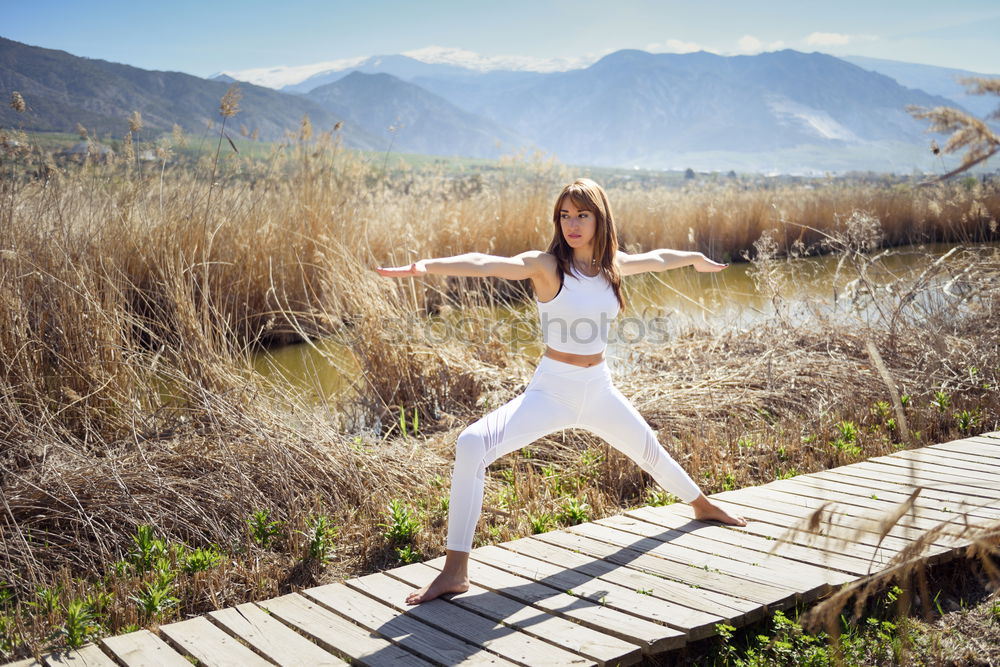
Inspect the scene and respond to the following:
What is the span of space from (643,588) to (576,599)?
0.27m

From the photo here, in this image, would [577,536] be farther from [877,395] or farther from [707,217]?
[707,217]

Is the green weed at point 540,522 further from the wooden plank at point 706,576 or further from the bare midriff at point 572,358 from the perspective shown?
the bare midriff at point 572,358

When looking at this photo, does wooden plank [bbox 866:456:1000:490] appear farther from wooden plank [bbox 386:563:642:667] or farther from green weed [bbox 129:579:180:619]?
green weed [bbox 129:579:180:619]

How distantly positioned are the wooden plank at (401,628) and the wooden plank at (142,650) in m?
0.56

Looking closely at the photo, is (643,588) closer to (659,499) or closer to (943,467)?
(659,499)

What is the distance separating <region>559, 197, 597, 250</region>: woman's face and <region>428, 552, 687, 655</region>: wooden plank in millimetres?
1388

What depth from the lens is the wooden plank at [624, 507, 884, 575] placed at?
3.33m

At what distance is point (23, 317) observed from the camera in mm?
4820

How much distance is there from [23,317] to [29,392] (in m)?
0.43

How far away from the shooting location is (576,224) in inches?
139

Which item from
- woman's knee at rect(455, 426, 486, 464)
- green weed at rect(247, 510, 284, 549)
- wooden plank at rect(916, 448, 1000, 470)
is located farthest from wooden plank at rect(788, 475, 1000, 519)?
green weed at rect(247, 510, 284, 549)

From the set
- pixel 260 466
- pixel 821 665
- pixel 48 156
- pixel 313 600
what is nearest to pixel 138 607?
pixel 313 600

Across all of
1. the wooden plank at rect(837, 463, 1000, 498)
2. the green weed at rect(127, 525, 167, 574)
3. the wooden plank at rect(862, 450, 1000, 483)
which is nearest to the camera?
the green weed at rect(127, 525, 167, 574)

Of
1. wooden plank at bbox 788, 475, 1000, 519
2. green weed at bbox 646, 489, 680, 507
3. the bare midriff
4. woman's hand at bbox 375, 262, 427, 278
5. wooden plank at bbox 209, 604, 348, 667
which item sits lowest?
wooden plank at bbox 209, 604, 348, 667
